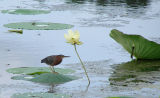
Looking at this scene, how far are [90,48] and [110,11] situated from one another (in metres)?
3.72

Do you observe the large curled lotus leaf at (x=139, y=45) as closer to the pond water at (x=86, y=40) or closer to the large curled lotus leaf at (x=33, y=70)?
the pond water at (x=86, y=40)

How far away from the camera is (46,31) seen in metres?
7.21

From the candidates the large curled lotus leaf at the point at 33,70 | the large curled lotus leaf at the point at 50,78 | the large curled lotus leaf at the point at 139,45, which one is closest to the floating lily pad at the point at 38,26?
the large curled lotus leaf at the point at 139,45

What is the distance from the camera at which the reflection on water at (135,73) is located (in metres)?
4.45

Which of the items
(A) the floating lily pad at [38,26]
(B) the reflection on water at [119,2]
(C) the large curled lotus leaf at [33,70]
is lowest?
(B) the reflection on water at [119,2]

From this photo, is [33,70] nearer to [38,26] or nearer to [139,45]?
[139,45]

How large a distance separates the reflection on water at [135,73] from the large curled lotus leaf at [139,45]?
8cm

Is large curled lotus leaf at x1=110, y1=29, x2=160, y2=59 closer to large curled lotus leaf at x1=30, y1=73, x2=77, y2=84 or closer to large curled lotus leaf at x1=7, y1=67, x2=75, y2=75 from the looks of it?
large curled lotus leaf at x1=7, y1=67, x2=75, y2=75

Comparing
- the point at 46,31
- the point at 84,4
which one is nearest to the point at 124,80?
the point at 46,31

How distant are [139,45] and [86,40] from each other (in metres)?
1.37

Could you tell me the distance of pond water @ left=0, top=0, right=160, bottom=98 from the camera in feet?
13.7

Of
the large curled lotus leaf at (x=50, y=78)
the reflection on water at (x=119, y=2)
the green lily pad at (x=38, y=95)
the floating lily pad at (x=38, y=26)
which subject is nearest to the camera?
the green lily pad at (x=38, y=95)

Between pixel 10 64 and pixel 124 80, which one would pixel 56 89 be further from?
pixel 10 64

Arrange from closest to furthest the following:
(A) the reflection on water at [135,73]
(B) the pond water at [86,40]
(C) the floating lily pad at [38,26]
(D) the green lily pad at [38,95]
Answer: 1. (D) the green lily pad at [38,95]
2. (B) the pond water at [86,40]
3. (A) the reflection on water at [135,73]
4. (C) the floating lily pad at [38,26]
